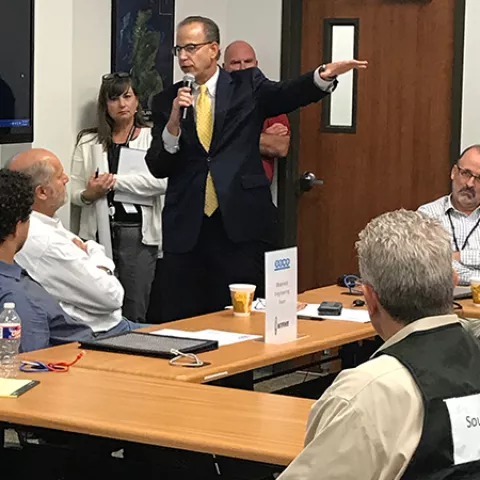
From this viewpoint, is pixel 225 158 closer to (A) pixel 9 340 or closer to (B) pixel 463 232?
(B) pixel 463 232

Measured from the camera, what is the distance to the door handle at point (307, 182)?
6.80 m

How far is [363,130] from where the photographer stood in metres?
6.70

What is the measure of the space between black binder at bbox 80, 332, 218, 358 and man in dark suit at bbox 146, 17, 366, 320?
4.24ft

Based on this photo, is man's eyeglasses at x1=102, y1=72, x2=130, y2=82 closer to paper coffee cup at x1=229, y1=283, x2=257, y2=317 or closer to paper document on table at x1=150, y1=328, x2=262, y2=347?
paper coffee cup at x1=229, y1=283, x2=257, y2=317

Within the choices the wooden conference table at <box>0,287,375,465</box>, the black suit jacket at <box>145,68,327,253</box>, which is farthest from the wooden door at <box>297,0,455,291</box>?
the wooden conference table at <box>0,287,375,465</box>

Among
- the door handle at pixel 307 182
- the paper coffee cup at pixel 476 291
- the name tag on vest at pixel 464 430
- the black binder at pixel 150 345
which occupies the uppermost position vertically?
the door handle at pixel 307 182

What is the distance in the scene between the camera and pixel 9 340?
10.7 ft

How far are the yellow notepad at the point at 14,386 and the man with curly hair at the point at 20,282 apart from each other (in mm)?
522

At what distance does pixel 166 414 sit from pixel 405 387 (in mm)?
908

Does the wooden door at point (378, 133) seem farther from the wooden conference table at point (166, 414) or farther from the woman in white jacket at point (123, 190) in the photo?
the wooden conference table at point (166, 414)

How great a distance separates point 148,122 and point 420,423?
4.40 m

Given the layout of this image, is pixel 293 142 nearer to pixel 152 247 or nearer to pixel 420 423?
pixel 152 247

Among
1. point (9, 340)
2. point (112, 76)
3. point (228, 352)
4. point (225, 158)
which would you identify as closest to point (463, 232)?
point (225, 158)

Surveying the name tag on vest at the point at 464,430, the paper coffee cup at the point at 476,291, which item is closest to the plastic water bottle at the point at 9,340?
the name tag on vest at the point at 464,430
